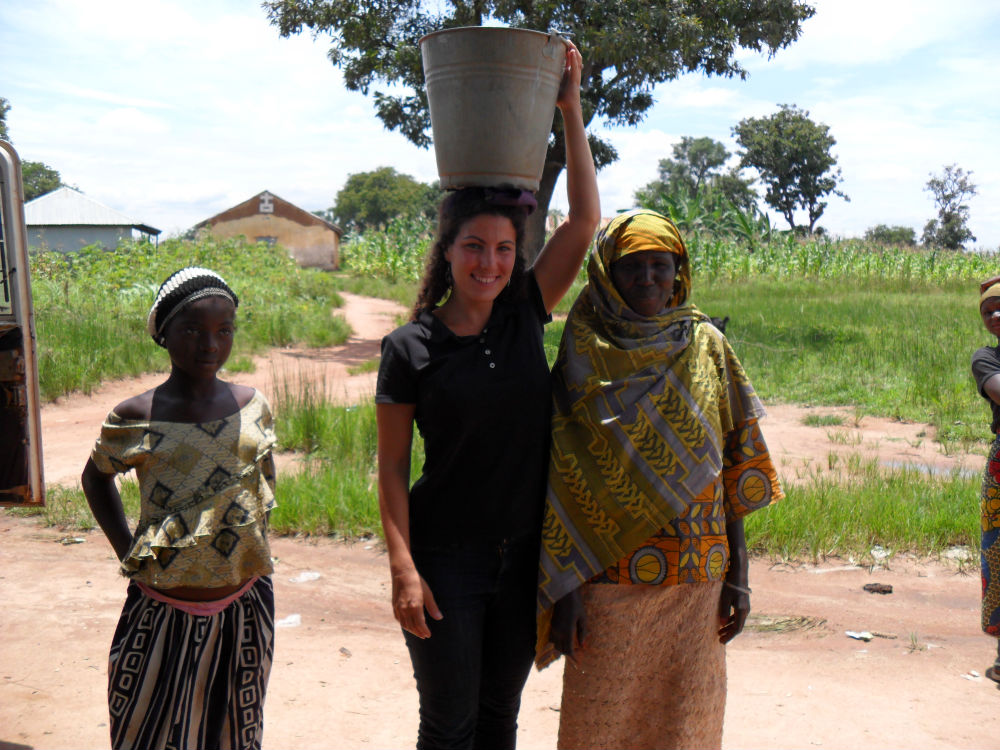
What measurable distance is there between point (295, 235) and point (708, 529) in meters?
40.2

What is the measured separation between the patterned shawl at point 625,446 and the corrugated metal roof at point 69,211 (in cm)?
3915

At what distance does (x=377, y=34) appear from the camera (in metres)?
12.4

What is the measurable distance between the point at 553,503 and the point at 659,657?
455 millimetres

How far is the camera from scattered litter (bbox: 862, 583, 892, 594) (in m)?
4.45

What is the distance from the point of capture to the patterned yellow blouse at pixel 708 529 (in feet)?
6.79

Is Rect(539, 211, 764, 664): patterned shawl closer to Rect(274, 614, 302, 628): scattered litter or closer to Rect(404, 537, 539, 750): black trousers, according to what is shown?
Rect(404, 537, 539, 750): black trousers

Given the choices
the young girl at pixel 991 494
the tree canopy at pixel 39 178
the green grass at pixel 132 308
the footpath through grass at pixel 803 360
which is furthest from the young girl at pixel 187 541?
the tree canopy at pixel 39 178

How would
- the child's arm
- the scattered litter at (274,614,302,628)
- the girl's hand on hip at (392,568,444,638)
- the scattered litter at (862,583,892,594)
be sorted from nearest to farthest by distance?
the girl's hand on hip at (392,568,444,638) < the child's arm < the scattered litter at (274,614,302,628) < the scattered litter at (862,583,892,594)

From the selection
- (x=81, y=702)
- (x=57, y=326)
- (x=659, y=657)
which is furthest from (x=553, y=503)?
(x=57, y=326)

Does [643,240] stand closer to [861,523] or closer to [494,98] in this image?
[494,98]

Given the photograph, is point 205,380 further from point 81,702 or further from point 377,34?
point 377,34

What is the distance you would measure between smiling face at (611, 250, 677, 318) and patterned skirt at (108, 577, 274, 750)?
1.19 meters

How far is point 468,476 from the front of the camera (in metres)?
2.01

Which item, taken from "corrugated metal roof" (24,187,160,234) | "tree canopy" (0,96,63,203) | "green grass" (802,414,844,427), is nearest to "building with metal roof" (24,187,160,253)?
"corrugated metal roof" (24,187,160,234)
